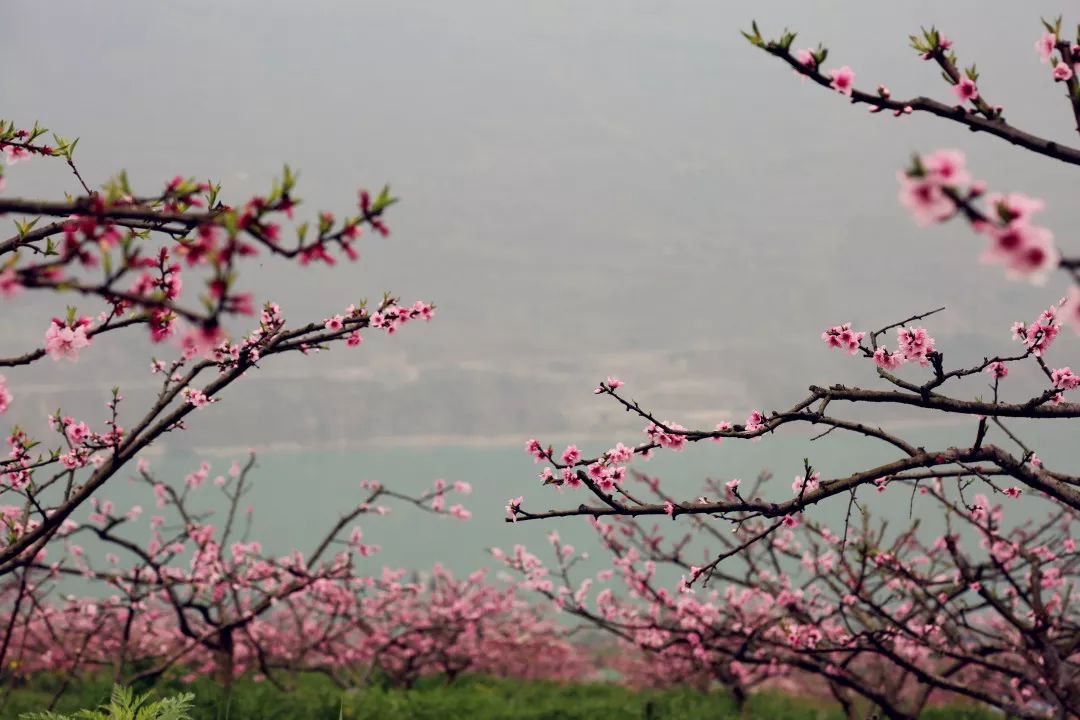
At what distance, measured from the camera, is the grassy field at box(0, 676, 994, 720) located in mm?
8966

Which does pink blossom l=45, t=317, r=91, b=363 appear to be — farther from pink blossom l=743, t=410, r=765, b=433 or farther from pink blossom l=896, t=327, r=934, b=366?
pink blossom l=896, t=327, r=934, b=366

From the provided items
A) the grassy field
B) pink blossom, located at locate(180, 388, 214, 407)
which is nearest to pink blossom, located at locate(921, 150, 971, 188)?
pink blossom, located at locate(180, 388, 214, 407)

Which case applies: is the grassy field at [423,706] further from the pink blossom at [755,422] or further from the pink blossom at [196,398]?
the pink blossom at [755,422]

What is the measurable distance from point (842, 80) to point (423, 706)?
9051 millimetres

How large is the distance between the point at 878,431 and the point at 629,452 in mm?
1477

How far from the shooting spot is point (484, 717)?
33.1 feet

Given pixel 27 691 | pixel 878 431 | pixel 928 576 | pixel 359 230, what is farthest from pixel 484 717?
pixel 27 691

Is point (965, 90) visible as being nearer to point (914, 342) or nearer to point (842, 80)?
point (842, 80)

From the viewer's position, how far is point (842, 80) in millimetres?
4176

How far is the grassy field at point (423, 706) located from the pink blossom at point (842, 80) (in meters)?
6.74

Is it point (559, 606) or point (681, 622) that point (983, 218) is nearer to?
point (559, 606)

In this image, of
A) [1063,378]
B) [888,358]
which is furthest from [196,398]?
[1063,378]

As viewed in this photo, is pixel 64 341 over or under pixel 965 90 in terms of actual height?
under

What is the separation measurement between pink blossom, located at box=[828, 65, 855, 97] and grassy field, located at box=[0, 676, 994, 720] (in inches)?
265
